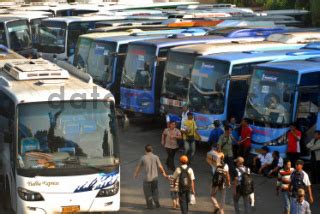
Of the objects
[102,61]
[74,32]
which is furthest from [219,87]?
[74,32]

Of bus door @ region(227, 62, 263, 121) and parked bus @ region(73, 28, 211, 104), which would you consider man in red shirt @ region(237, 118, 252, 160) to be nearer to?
bus door @ region(227, 62, 263, 121)

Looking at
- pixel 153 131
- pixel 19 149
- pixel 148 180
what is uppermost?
pixel 19 149

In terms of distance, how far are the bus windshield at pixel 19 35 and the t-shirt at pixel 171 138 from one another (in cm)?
1572

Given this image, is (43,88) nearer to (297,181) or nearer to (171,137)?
(171,137)

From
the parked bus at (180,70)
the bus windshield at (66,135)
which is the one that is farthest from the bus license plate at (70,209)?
the parked bus at (180,70)

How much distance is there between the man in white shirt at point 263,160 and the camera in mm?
16266

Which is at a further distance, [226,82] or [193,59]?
[193,59]

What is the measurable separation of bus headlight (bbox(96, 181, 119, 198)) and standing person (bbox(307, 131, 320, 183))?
4.70 meters

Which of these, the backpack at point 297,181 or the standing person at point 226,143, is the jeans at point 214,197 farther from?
the standing person at point 226,143

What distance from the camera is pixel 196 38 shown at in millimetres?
23344

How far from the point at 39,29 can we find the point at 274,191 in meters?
17.8

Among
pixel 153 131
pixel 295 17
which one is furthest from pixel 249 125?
pixel 295 17

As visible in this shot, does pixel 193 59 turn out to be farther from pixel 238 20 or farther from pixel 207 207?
pixel 238 20

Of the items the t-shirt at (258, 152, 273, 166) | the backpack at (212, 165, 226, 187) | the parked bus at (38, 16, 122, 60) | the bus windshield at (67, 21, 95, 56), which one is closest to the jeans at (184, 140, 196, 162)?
the t-shirt at (258, 152, 273, 166)
